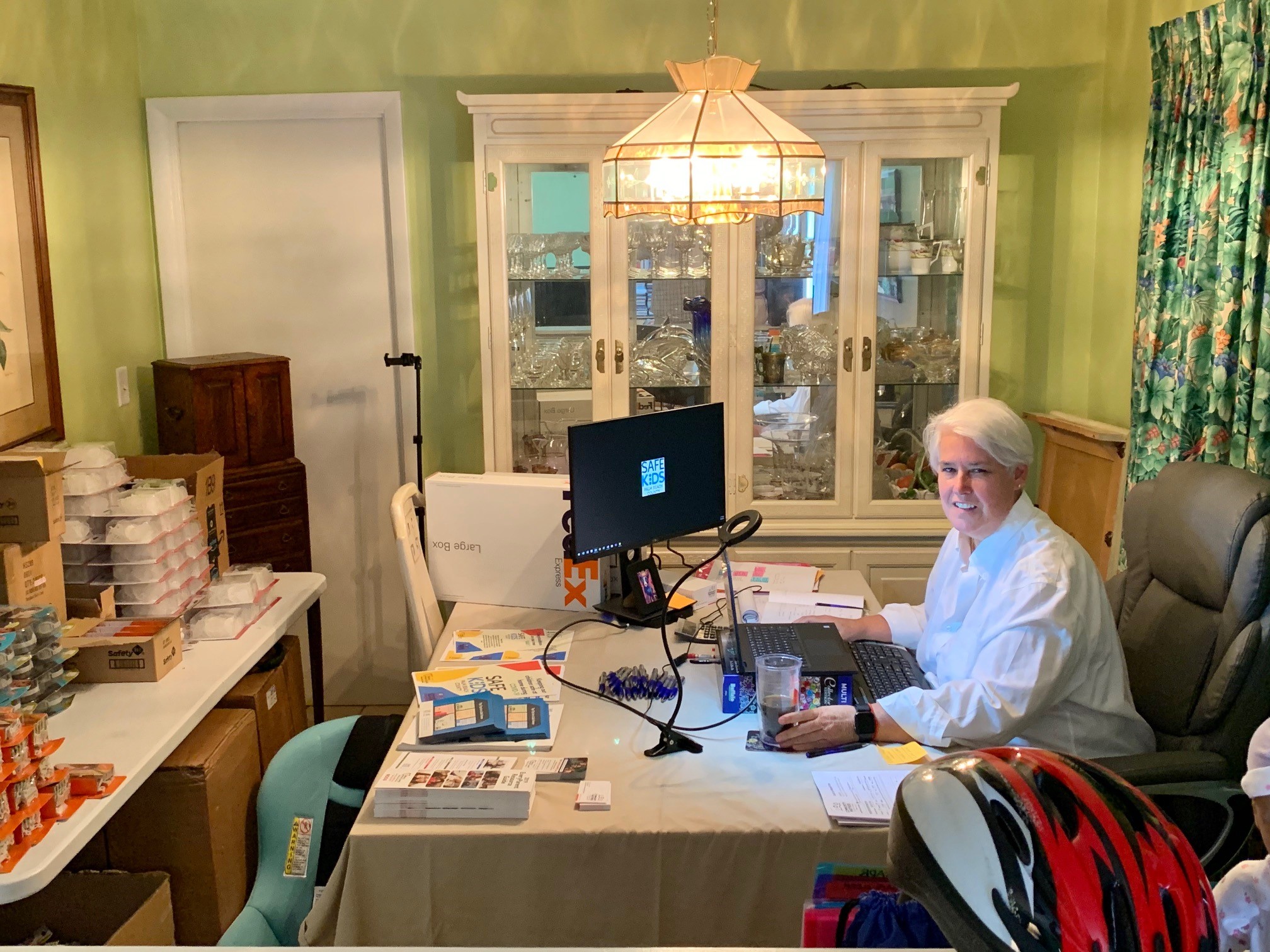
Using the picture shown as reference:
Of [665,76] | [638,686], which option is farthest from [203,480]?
[665,76]

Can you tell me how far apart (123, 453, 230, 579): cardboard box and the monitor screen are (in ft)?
3.29

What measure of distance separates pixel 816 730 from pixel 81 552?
171cm

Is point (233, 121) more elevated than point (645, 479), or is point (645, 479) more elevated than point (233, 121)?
point (233, 121)

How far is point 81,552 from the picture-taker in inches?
99.2

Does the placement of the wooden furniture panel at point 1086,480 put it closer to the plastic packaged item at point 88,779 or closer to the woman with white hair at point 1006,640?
the woman with white hair at point 1006,640

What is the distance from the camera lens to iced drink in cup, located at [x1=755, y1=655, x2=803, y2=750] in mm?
1972

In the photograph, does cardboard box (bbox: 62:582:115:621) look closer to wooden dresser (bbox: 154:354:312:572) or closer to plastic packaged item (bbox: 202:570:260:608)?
plastic packaged item (bbox: 202:570:260:608)

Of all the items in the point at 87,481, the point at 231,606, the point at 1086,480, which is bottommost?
the point at 231,606

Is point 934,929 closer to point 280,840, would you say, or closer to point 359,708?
point 280,840

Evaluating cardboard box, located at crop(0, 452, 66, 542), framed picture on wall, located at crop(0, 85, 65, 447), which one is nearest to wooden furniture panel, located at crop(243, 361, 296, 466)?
framed picture on wall, located at crop(0, 85, 65, 447)

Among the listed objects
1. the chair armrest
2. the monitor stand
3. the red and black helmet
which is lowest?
the chair armrest

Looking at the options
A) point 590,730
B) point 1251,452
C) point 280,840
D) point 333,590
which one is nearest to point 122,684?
point 280,840

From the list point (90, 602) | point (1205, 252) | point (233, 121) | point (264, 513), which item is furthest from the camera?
point (233, 121)

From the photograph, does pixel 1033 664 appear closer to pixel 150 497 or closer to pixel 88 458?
pixel 150 497
